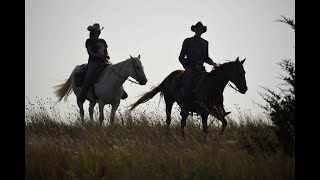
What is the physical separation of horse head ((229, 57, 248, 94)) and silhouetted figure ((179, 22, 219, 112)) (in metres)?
0.66

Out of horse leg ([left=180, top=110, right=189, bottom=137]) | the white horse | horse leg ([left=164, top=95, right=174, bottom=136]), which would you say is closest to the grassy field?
horse leg ([left=180, top=110, right=189, bottom=137])

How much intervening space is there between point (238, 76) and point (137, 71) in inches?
142

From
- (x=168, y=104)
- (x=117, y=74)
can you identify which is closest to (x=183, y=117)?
(x=168, y=104)

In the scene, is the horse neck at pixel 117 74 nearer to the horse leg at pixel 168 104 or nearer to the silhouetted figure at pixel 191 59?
the horse leg at pixel 168 104

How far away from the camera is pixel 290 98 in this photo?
29.8 ft

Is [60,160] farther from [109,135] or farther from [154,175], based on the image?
[109,135]

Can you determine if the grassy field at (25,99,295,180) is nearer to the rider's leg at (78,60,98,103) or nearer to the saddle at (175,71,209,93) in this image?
the saddle at (175,71,209,93)

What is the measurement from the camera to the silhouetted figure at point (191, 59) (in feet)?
40.8

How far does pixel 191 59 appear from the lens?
12.5m

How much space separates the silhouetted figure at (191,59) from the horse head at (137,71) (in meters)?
1.92

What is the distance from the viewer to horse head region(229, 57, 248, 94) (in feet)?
37.9

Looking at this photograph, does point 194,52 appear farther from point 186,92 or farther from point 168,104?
point 168,104
